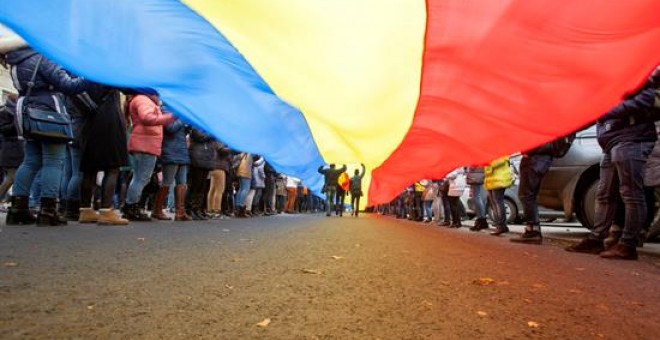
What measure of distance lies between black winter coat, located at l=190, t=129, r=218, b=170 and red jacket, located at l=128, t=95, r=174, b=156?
60.8 inches

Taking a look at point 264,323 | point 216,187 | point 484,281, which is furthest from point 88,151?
point 484,281

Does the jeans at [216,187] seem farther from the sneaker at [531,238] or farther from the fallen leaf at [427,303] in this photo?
the fallen leaf at [427,303]

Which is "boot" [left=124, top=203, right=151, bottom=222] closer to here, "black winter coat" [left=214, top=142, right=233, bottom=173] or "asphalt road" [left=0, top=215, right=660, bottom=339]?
"black winter coat" [left=214, top=142, right=233, bottom=173]

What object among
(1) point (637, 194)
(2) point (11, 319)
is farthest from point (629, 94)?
(2) point (11, 319)

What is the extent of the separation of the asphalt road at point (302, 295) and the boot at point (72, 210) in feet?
7.38

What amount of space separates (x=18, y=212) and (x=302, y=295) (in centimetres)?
391

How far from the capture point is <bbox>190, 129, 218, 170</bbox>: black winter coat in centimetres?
723

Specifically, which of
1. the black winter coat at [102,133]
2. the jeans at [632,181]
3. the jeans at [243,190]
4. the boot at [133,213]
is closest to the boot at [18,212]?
the black winter coat at [102,133]

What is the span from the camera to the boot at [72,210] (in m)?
5.24

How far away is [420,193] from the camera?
1255 cm

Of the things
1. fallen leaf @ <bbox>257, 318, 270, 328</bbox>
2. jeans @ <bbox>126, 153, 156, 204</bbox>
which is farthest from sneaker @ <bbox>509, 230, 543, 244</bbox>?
jeans @ <bbox>126, 153, 156, 204</bbox>

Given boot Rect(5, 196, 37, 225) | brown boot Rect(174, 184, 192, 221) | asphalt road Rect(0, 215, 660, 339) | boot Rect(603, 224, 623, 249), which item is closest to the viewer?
asphalt road Rect(0, 215, 660, 339)

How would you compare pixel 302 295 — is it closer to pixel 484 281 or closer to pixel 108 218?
pixel 484 281

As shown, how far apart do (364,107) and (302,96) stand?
90cm
